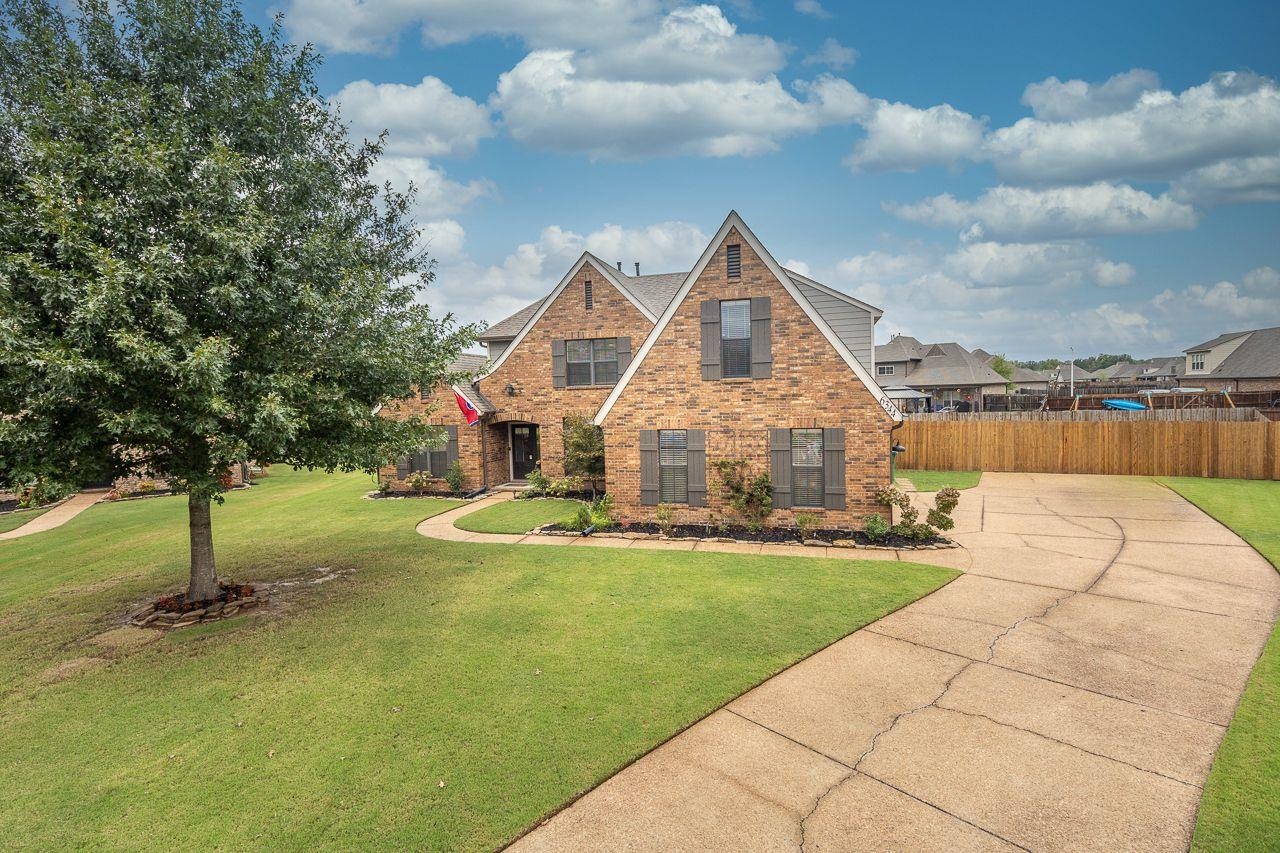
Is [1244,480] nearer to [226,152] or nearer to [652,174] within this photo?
[652,174]

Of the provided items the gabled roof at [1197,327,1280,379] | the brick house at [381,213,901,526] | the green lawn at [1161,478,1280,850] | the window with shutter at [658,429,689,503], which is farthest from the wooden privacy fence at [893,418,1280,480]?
the gabled roof at [1197,327,1280,379]

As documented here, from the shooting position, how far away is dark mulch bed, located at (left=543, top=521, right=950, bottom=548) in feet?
39.7

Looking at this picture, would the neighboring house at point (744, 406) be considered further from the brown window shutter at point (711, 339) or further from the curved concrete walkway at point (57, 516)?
the curved concrete walkway at point (57, 516)

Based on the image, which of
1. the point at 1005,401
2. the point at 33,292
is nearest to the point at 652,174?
the point at 33,292

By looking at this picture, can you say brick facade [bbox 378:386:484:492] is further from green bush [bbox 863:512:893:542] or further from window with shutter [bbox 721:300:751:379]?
green bush [bbox 863:512:893:542]

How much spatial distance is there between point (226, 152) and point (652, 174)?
16.5m

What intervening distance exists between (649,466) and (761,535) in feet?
10.3

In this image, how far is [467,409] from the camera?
1888 cm

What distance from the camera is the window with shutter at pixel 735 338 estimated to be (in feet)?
43.2

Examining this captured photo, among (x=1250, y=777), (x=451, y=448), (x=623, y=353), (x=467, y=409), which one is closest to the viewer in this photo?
(x=1250, y=777)

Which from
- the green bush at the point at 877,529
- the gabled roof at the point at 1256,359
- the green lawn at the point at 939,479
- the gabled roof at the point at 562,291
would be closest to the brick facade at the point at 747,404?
the green bush at the point at 877,529

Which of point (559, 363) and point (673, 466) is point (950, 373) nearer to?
point (559, 363)

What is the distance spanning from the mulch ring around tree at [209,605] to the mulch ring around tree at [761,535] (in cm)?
Result: 564

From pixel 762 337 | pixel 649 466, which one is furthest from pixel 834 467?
pixel 649 466
